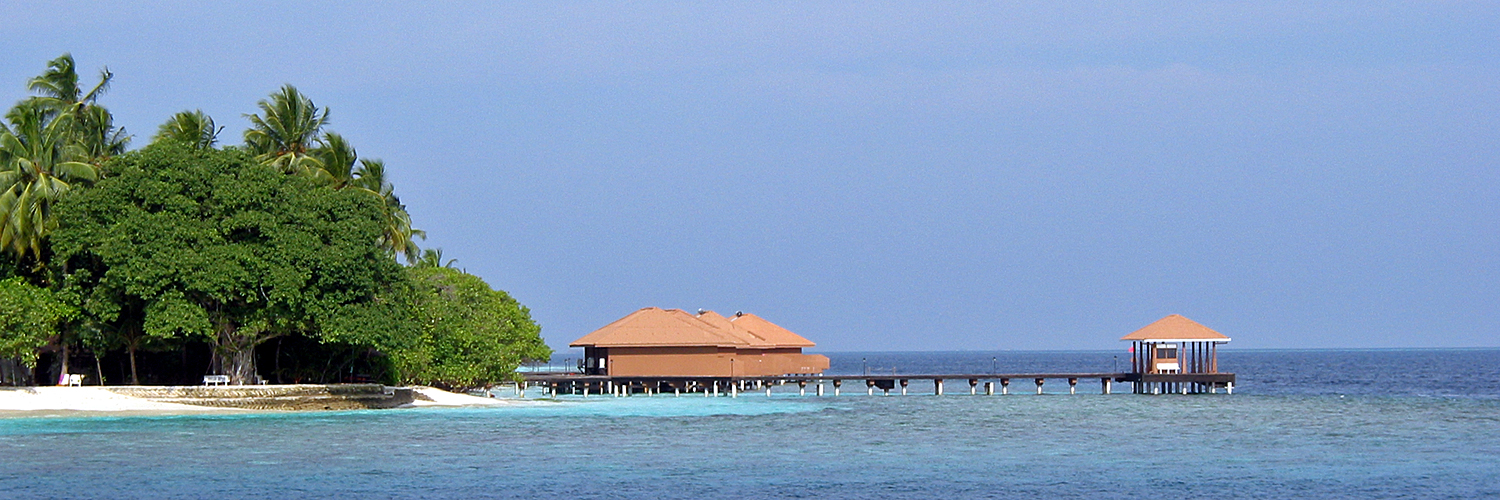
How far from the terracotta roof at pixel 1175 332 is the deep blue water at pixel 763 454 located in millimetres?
8714

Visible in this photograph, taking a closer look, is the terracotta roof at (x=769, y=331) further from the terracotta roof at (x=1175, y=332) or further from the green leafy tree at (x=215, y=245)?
the green leafy tree at (x=215, y=245)

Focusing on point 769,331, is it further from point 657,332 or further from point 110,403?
point 110,403

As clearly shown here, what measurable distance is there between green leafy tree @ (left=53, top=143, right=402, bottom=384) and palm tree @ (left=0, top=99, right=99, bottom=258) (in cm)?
80

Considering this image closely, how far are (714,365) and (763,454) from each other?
103 ft

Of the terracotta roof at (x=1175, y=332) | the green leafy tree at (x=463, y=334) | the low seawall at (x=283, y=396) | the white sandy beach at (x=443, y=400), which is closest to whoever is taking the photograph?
the low seawall at (x=283, y=396)

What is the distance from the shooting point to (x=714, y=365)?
206 feet

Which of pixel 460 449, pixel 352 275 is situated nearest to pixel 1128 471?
pixel 460 449

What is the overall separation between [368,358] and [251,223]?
374 inches

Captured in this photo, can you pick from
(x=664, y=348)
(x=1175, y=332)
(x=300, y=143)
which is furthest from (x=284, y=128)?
(x=1175, y=332)

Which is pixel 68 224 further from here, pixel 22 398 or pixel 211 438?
pixel 211 438

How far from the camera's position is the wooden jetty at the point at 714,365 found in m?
58.3

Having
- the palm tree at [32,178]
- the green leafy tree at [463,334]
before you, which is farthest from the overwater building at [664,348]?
the palm tree at [32,178]

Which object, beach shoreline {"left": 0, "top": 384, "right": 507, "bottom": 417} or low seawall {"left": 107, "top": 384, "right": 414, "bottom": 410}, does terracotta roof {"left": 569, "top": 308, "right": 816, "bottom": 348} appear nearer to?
low seawall {"left": 107, "top": 384, "right": 414, "bottom": 410}

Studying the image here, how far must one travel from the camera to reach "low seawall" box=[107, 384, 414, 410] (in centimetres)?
4147
